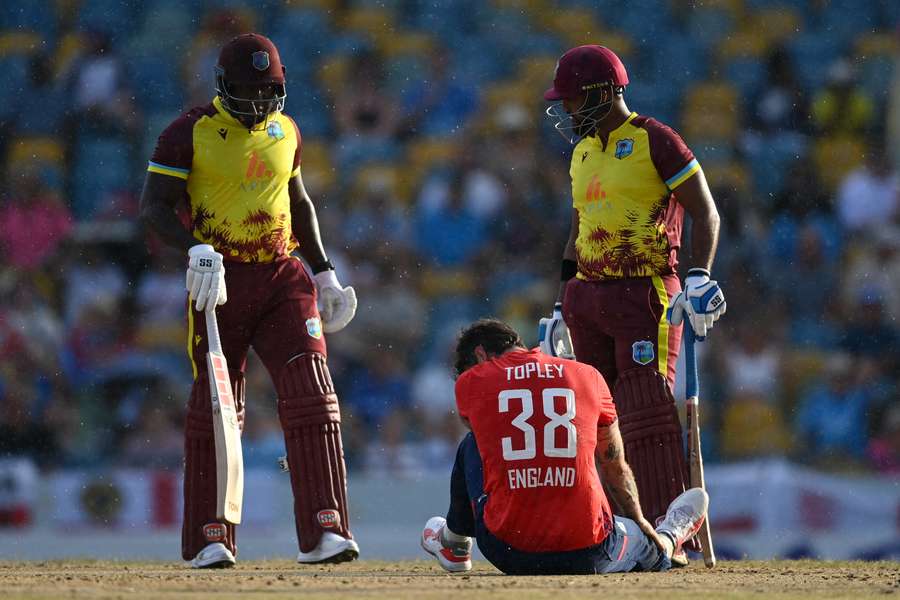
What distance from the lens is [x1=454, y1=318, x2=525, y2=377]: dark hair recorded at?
6.41 metres

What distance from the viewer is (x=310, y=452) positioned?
22.9ft

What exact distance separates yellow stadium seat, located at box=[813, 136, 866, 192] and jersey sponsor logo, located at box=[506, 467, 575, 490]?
822cm

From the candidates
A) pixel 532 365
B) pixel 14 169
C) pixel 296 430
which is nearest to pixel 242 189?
pixel 296 430

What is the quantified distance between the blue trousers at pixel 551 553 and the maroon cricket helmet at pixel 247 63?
188cm

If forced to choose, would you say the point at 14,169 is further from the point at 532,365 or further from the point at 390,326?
the point at 532,365

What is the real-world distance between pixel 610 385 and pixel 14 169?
8.25 m

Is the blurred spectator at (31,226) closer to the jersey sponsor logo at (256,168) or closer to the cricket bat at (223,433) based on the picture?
the jersey sponsor logo at (256,168)

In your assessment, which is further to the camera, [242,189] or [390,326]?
[390,326]

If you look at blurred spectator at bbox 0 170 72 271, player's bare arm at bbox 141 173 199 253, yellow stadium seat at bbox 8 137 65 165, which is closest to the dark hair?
player's bare arm at bbox 141 173 199 253

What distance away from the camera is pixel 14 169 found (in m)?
14.0

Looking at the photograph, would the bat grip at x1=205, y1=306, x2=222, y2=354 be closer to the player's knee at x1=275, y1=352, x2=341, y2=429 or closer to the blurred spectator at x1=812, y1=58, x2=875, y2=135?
the player's knee at x1=275, y1=352, x2=341, y2=429

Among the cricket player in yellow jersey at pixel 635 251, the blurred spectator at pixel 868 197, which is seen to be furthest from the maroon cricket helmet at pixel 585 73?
the blurred spectator at pixel 868 197

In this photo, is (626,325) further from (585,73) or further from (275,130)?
(275,130)

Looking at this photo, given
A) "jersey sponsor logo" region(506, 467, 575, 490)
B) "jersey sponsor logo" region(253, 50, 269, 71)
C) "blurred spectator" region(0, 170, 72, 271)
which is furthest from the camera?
"blurred spectator" region(0, 170, 72, 271)
